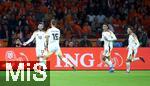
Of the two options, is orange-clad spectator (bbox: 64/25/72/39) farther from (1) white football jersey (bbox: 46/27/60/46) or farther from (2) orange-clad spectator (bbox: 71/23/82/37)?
(1) white football jersey (bbox: 46/27/60/46)

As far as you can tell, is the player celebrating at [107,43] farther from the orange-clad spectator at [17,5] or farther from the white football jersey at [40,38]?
the orange-clad spectator at [17,5]

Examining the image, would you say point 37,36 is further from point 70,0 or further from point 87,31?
point 70,0

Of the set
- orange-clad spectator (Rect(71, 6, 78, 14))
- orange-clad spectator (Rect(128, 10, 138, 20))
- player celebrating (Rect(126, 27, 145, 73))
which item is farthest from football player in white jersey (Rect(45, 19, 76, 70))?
orange-clad spectator (Rect(128, 10, 138, 20))

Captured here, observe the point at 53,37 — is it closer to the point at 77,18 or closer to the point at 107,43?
the point at 107,43

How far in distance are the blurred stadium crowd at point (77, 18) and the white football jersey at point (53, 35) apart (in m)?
3.83

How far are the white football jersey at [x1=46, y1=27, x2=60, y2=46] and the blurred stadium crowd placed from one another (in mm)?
3829

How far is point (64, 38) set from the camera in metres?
28.1

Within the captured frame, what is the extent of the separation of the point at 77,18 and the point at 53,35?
291 inches

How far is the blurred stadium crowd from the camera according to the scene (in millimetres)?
27953

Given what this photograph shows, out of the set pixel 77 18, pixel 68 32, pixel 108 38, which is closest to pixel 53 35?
pixel 108 38

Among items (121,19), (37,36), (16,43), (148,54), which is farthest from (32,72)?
(121,19)

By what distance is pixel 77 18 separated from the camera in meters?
30.4

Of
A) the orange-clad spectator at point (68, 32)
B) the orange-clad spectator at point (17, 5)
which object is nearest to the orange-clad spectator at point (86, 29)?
the orange-clad spectator at point (68, 32)

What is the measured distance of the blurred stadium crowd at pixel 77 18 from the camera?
27953 mm
